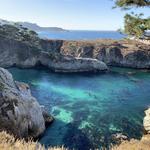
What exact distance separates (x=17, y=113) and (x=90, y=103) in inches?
800

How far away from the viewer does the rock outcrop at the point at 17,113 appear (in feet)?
86.0

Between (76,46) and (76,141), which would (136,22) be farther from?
(76,46)

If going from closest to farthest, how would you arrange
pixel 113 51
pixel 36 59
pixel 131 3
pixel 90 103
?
pixel 131 3, pixel 90 103, pixel 36 59, pixel 113 51

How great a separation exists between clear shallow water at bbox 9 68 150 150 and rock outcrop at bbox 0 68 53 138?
199 cm

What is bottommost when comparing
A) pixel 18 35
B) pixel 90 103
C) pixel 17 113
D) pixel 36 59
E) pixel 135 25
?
pixel 90 103

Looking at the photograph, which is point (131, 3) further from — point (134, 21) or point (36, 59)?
point (36, 59)

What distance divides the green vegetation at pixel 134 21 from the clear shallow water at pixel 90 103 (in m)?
14.1

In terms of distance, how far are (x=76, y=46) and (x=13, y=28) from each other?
78.2 feet

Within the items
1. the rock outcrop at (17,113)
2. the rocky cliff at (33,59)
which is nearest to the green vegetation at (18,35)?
the rocky cliff at (33,59)

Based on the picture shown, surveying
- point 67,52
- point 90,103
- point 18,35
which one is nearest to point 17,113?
point 90,103

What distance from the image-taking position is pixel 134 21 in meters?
20.1

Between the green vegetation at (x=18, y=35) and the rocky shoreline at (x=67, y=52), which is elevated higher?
the green vegetation at (x=18, y=35)

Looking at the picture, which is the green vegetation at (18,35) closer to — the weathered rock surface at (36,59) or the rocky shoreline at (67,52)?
the rocky shoreline at (67,52)

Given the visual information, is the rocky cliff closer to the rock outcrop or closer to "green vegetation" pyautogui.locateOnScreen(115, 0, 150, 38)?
the rock outcrop
